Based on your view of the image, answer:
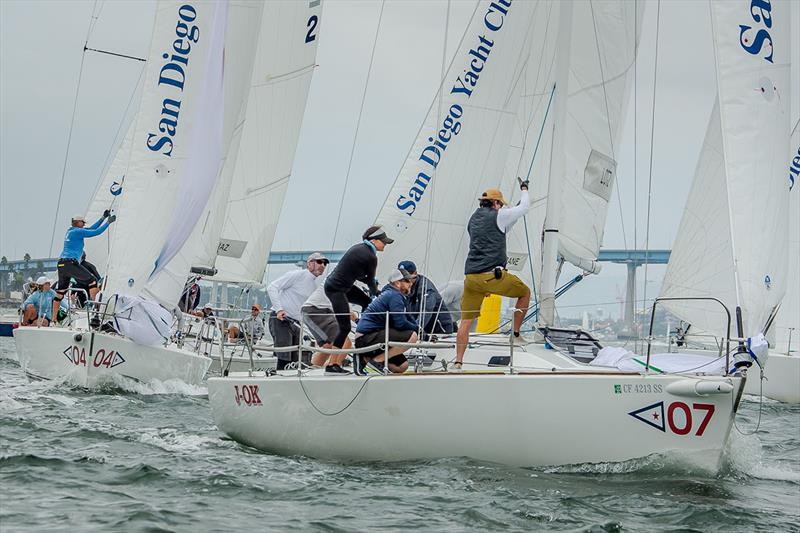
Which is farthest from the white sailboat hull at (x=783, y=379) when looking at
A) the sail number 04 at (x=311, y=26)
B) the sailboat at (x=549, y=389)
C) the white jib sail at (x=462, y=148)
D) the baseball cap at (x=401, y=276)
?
the baseball cap at (x=401, y=276)

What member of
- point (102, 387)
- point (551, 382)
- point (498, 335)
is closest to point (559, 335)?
point (498, 335)

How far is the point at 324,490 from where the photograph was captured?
25.4 feet

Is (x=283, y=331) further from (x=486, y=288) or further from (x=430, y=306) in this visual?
(x=486, y=288)

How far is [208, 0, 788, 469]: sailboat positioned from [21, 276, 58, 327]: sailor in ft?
18.6

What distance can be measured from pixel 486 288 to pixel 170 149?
A: 5338mm

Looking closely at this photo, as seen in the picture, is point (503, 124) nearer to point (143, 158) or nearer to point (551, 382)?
point (143, 158)

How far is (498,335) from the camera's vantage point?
10.9 m

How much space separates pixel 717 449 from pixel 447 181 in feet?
21.3

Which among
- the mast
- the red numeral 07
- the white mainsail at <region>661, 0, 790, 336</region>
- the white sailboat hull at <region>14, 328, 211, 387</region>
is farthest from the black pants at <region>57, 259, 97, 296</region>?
the red numeral 07

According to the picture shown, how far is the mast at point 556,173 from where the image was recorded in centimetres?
1090

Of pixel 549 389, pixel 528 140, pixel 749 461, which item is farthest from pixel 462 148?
pixel 549 389

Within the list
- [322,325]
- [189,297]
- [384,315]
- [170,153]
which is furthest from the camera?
[189,297]

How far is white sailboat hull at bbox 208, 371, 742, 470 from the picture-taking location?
8148 mm

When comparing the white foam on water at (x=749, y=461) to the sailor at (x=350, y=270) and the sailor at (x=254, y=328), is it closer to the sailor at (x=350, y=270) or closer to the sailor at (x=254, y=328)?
the sailor at (x=350, y=270)
